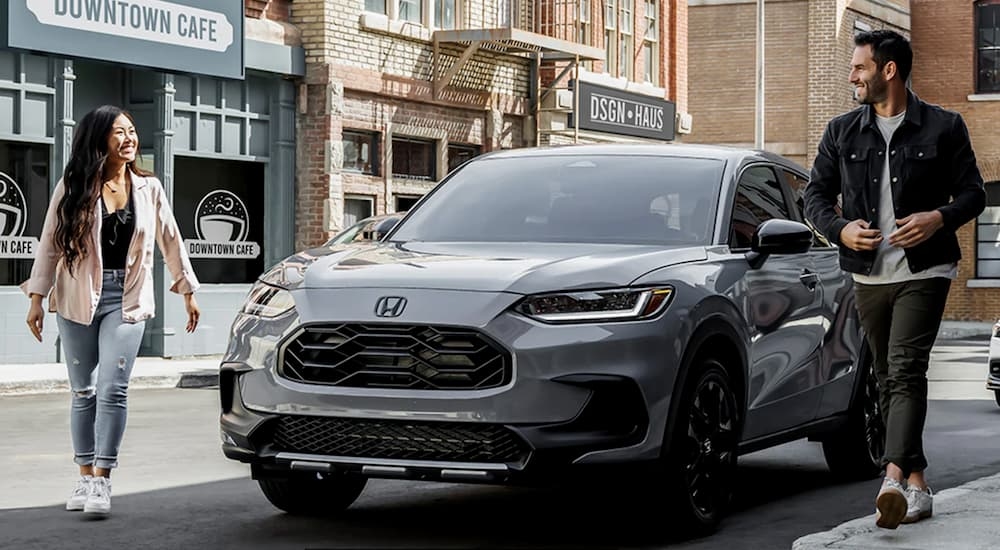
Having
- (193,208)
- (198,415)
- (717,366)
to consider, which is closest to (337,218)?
(193,208)

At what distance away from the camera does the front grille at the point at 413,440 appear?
7164 millimetres

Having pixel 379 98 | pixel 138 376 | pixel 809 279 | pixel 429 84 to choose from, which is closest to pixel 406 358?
pixel 809 279

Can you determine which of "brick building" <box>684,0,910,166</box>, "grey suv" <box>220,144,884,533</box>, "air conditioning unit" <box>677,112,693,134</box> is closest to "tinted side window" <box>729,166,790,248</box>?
"grey suv" <box>220,144,884,533</box>

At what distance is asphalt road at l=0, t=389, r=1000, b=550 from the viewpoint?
7758 millimetres

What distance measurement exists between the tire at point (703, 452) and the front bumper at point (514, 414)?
0.22 metres

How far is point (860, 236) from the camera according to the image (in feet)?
24.8

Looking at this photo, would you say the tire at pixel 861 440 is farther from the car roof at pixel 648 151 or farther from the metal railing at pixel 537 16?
the metal railing at pixel 537 16

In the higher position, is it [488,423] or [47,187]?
[47,187]

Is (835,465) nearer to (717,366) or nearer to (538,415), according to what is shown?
(717,366)

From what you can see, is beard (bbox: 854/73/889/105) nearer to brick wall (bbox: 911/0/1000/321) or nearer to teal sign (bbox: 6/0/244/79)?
teal sign (bbox: 6/0/244/79)

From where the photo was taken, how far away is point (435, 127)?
28.4 meters

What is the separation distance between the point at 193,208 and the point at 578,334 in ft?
55.9

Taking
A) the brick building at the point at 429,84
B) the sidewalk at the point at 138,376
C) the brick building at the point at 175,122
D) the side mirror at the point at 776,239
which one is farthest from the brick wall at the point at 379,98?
the side mirror at the point at 776,239

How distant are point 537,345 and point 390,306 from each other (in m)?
0.61
